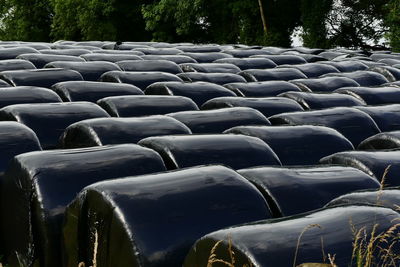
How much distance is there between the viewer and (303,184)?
81.0 inches

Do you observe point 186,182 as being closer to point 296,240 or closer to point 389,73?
point 296,240

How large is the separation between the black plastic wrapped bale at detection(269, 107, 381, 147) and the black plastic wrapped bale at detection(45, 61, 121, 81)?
1.85m

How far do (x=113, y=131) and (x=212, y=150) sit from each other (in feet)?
1.57

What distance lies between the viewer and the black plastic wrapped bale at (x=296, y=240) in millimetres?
1466

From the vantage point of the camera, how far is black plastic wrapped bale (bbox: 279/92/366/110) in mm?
4004

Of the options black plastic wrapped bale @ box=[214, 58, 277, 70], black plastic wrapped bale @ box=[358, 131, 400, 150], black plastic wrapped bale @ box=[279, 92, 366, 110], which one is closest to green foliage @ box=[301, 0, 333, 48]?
black plastic wrapped bale @ box=[214, 58, 277, 70]

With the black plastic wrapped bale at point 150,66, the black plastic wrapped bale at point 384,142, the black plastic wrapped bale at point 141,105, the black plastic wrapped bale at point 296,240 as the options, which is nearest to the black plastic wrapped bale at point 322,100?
the black plastic wrapped bale at point 141,105

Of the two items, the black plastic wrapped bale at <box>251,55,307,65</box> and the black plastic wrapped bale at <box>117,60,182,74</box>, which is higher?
the black plastic wrapped bale at <box>117,60,182,74</box>

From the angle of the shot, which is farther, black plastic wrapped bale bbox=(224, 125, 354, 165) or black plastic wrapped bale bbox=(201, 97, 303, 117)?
black plastic wrapped bale bbox=(201, 97, 303, 117)

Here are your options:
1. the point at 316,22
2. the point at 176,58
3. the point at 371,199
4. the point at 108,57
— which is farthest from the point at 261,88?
the point at 316,22

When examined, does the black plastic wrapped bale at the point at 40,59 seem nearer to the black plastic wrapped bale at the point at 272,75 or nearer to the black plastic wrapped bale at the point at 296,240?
the black plastic wrapped bale at the point at 272,75

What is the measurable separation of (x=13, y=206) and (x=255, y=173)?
859 mm

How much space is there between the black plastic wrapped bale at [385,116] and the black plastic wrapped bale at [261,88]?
0.91 meters

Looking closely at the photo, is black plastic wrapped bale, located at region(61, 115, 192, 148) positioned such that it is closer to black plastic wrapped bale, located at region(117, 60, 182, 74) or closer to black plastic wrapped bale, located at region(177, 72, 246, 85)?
black plastic wrapped bale, located at region(177, 72, 246, 85)
